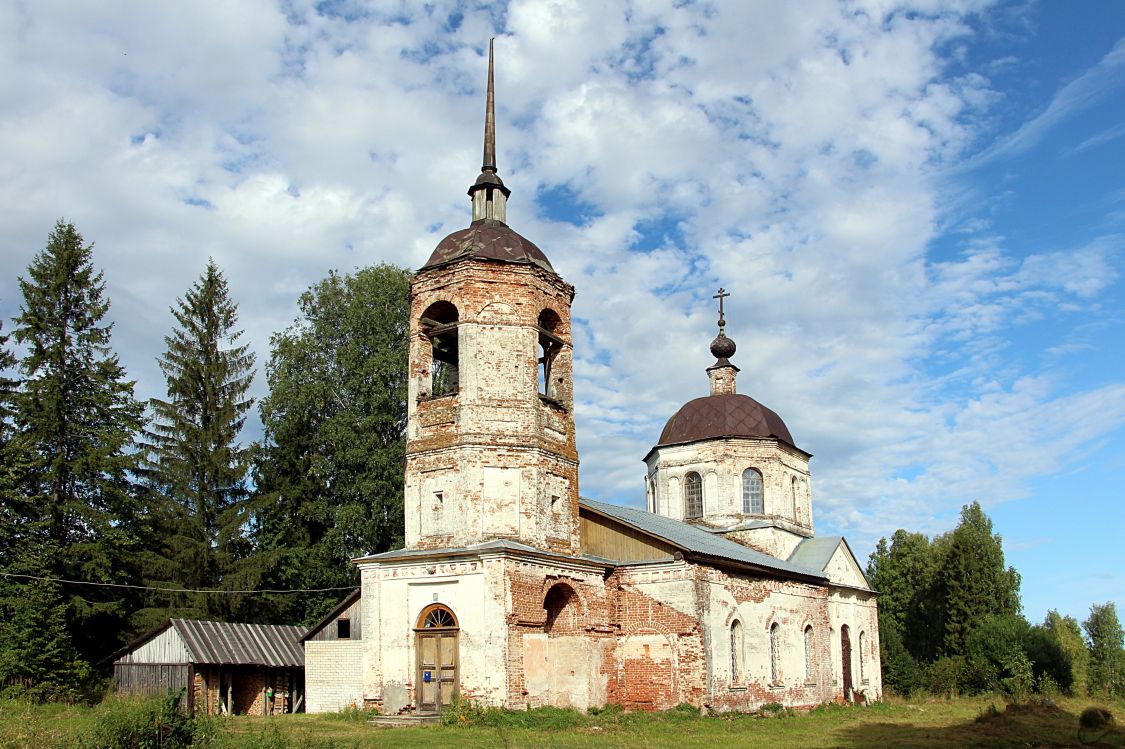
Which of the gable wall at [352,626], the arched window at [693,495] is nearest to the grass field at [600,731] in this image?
the gable wall at [352,626]

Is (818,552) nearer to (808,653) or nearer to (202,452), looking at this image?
(808,653)

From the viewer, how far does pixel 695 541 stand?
23828mm

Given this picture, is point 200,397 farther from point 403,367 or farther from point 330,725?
point 330,725

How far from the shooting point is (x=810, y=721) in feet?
73.2

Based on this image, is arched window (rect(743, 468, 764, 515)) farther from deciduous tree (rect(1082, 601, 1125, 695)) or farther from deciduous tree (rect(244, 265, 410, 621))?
deciduous tree (rect(1082, 601, 1125, 695))

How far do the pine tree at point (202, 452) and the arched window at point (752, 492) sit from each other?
15132 mm

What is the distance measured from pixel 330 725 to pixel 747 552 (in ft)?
42.8

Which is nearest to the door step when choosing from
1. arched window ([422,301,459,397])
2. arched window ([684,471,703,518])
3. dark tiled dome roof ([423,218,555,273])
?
arched window ([422,301,459,397])

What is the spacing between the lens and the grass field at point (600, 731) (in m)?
13.8

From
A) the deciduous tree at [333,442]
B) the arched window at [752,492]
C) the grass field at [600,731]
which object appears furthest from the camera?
the arched window at [752,492]

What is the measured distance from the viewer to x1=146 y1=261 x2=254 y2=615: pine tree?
27656 millimetres

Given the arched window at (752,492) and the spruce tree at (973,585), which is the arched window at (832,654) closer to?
the arched window at (752,492)

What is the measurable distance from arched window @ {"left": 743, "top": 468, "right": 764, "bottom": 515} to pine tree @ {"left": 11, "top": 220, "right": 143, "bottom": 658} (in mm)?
17651

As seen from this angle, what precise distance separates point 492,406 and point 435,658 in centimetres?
495
